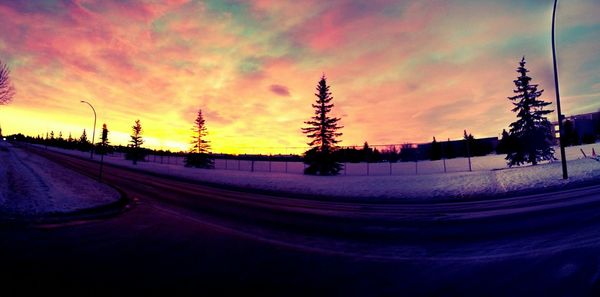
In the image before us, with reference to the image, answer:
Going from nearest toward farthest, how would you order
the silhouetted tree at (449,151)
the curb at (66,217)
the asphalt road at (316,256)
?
1. the asphalt road at (316,256)
2. the curb at (66,217)
3. the silhouetted tree at (449,151)

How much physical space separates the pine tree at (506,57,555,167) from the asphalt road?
2776 cm

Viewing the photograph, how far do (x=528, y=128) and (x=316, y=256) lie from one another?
37.3 metres

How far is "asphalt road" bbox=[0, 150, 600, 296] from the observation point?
3898 millimetres

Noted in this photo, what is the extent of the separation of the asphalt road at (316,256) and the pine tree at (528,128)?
27760mm

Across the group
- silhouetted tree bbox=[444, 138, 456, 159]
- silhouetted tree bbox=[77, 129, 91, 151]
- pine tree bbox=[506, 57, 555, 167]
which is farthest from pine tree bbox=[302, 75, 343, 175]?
silhouetted tree bbox=[77, 129, 91, 151]

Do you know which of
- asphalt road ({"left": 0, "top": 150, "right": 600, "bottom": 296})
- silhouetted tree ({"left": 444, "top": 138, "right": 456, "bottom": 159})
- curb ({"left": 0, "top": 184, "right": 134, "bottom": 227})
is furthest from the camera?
silhouetted tree ({"left": 444, "top": 138, "right": 456, "bottom": 159})

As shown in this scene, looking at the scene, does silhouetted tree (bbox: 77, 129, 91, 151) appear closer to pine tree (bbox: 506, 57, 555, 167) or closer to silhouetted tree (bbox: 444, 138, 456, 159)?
silhouetted tree (bbox: 444, 138, 456, 159)

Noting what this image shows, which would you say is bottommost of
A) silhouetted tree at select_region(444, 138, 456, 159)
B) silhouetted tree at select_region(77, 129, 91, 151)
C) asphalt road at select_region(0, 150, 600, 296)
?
asphalt road at select_region(0, 150, 600, 296)

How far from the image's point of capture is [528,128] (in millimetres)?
32094

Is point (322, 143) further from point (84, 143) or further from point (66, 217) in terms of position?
point (84, 143)

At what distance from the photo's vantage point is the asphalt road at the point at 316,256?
390 centimetres

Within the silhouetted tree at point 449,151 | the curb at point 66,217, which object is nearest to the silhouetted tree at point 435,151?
the silhouetted tree at point 449,151

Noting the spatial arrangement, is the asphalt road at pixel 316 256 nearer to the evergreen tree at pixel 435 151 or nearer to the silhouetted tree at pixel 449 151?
the silhouetted tree at pixel 449 151

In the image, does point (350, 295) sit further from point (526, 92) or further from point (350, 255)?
point (526, 92)
